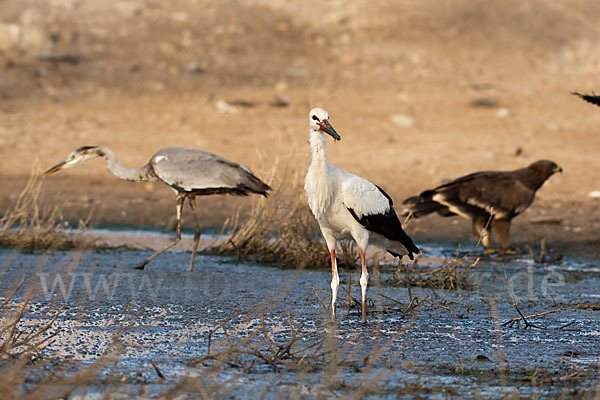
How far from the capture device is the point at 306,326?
18.4ft

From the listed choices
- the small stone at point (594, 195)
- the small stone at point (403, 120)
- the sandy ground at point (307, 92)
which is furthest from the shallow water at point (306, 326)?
the small stone at point (403, 120)

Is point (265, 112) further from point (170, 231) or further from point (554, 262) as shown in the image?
point (554, 262)

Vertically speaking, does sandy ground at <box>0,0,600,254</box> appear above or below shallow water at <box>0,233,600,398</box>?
above

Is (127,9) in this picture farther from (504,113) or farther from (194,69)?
(504,113)

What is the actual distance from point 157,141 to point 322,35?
573 centimetres

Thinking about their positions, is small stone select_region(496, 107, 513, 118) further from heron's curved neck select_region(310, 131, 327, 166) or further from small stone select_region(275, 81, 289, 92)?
heron's curved neck select_region(310, 131, 327, 166)

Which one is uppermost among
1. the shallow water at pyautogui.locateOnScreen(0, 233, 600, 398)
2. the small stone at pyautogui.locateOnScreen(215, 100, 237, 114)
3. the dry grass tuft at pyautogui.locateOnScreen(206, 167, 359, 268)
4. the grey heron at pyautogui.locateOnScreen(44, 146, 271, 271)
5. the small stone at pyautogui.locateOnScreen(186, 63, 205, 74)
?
the small stone at pyautogui.locateOnScreen(186, 63, 205, 74)

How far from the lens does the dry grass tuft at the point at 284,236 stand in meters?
7.72

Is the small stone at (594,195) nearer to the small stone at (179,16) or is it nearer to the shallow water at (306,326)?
the shallow water at (306,326)

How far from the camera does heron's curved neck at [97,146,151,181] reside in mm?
8195

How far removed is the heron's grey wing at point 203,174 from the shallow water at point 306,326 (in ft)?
2.11

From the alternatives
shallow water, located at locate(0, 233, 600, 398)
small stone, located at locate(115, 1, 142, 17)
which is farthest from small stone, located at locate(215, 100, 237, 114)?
shallow water, located at locate(0, 233, 600, 398)

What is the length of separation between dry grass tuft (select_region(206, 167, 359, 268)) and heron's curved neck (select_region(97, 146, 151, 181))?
2.82 ft

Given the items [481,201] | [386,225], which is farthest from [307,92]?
[386,225]
